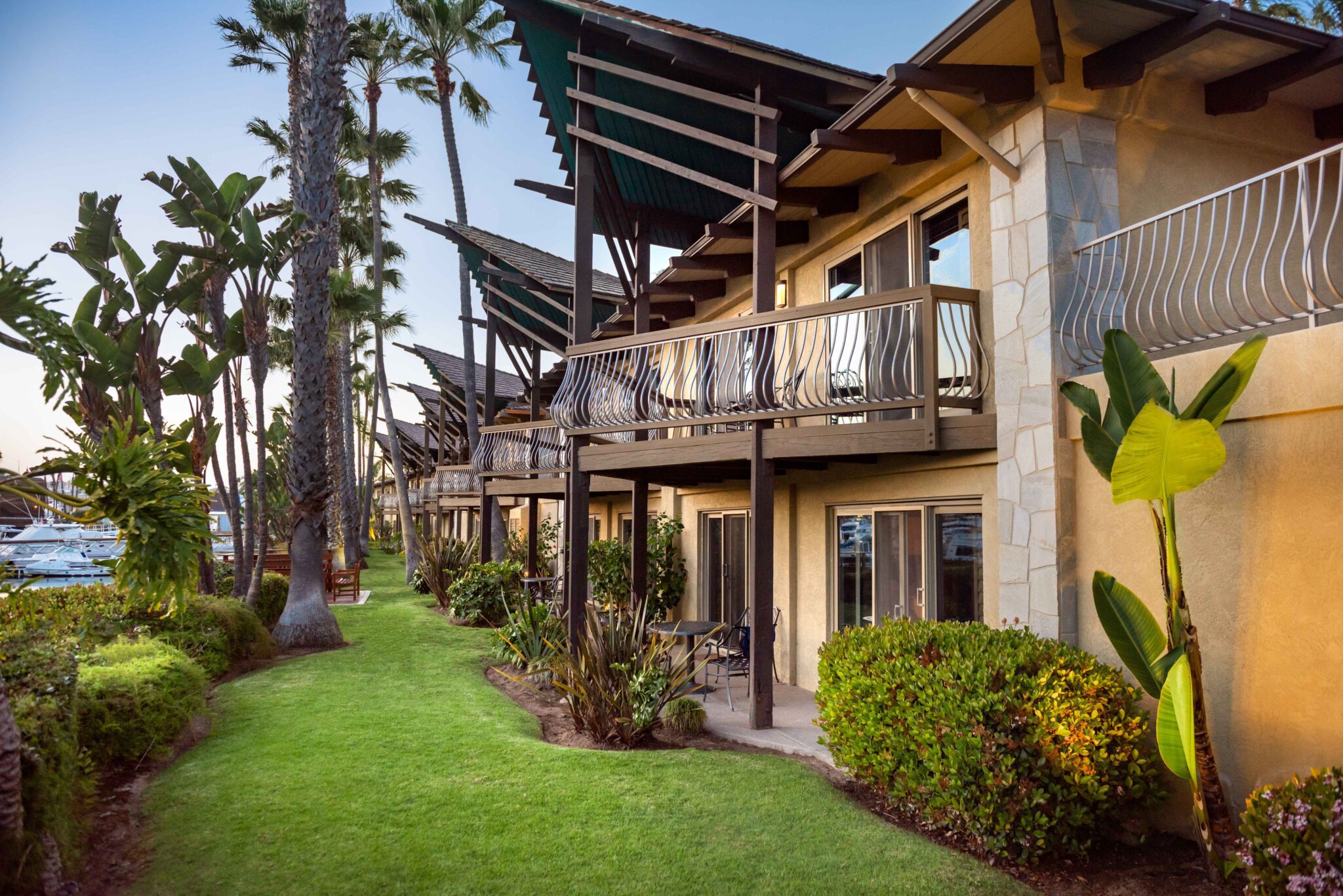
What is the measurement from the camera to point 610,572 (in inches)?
577

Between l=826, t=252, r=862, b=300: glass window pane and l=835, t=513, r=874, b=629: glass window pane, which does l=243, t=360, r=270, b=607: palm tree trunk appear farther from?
l=835, t=513, r=874, b=629: glass window pane

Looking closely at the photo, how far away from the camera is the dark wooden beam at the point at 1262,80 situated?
643cm

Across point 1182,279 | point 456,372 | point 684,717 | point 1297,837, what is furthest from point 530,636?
point 456,372

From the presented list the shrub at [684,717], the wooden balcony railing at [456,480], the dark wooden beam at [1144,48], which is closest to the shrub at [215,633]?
the shrub at [684,717]

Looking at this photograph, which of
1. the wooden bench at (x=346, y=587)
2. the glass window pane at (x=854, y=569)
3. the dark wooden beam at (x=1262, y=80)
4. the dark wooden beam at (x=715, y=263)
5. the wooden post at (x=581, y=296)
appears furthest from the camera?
the wooden bench at (x=346, y=587)

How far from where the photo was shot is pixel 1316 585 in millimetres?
4516

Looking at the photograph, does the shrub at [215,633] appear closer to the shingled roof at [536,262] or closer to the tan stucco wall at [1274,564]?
the shingled roof at [536,262]

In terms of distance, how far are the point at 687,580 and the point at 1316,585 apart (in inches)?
384

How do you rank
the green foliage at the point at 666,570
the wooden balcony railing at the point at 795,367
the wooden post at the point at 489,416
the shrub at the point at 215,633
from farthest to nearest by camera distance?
1. the wooden post at the point at 489,416
2. the green foliage at the point at 666,570
3. the shrub at the point at 215,633
4. the wooden balcony railing at the point at 795,367

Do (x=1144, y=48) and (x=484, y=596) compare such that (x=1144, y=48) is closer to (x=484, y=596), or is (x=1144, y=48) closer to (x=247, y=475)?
(x=247, y=475)

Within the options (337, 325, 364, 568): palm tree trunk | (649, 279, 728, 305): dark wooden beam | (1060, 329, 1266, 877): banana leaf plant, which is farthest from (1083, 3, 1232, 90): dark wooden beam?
(337, 325, 364, 568): palm tree trunk

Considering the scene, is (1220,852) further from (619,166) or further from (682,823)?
(619,166)

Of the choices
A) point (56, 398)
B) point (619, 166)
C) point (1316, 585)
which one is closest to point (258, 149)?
point (619, 166)

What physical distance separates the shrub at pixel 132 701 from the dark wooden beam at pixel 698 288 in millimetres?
8574
